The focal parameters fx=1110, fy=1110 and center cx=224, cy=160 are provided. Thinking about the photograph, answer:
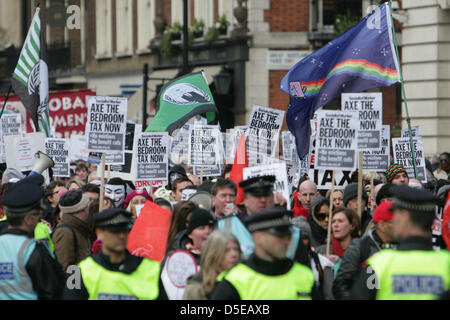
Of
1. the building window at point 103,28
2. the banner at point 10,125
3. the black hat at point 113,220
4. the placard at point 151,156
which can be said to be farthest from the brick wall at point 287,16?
the black hat at point 113,220

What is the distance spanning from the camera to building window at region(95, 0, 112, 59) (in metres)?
40.8

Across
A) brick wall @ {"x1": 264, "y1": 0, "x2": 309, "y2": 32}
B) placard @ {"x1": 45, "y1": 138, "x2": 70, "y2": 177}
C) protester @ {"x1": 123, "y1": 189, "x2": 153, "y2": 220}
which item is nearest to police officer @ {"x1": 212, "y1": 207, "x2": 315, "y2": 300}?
protester @ {"x1": 123, "y1": 189, "x2": 153, "y2": 220}

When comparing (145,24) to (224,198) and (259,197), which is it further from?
(259,197)

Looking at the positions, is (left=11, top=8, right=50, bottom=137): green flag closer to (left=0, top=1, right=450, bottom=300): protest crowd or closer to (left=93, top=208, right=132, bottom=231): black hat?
(left=0, top=1, right=450, bottom=300): protest crowd

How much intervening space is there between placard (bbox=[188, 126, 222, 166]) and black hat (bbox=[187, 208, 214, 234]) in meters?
8.15

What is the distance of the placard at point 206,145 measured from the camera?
52.1ft

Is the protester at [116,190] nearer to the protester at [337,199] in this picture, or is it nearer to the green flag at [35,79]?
the protester at [337,199]

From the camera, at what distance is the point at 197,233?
25.0 ft

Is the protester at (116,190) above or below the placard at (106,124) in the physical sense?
below

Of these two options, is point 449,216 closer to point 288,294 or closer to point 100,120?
point 288,294

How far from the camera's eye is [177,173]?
1537cm

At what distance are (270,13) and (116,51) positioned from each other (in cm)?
1089

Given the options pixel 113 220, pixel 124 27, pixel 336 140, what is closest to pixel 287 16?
pixel 124 27

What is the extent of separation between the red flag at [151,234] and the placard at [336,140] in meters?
2.59
